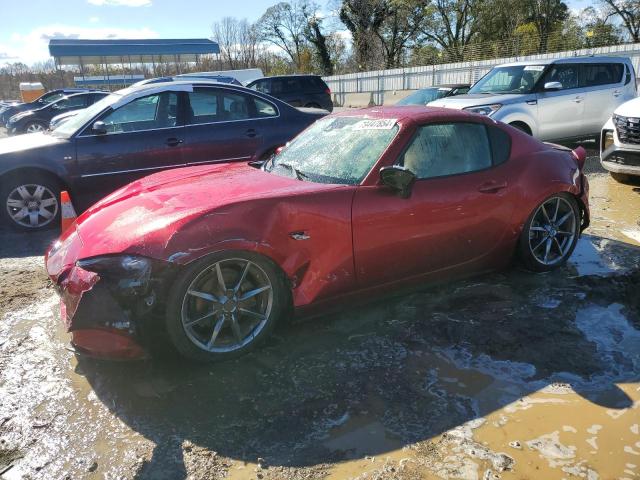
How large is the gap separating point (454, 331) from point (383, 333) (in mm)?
479

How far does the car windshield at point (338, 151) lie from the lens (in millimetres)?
3547

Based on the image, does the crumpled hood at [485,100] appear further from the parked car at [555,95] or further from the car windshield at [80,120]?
the car windshield at [80,120]

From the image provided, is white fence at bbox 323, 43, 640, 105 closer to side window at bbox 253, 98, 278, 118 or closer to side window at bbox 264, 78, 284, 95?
Answer: side window at bbox 264, 78, 284, 95

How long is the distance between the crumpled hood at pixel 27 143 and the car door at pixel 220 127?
59.2 inches

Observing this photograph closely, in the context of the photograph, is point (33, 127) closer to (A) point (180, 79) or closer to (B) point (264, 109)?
(A) point (180, 79)

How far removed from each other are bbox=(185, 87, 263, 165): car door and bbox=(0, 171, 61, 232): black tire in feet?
5.20

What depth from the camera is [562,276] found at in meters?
4.38

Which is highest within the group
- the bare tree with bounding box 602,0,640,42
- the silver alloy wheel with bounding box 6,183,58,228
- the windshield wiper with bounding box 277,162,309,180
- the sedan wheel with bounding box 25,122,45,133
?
the bare tree with bounding box 602,0,640,42

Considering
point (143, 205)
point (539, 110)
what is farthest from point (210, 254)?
point (539, 110)

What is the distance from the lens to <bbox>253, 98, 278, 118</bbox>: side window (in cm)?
691

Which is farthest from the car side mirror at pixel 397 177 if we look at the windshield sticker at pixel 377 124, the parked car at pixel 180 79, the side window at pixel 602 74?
the side window at pixel 602 74

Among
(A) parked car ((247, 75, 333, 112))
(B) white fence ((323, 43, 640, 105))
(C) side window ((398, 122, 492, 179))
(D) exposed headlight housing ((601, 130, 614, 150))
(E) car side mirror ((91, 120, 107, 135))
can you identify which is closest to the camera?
(C) side window ((398, 122, 492, 179))

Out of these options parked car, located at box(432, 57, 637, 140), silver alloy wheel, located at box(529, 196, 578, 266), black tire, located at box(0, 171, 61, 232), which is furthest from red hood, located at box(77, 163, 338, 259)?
parked car, located at box(432, 57, 637, 140)

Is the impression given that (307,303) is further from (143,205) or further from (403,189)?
(143,205)
